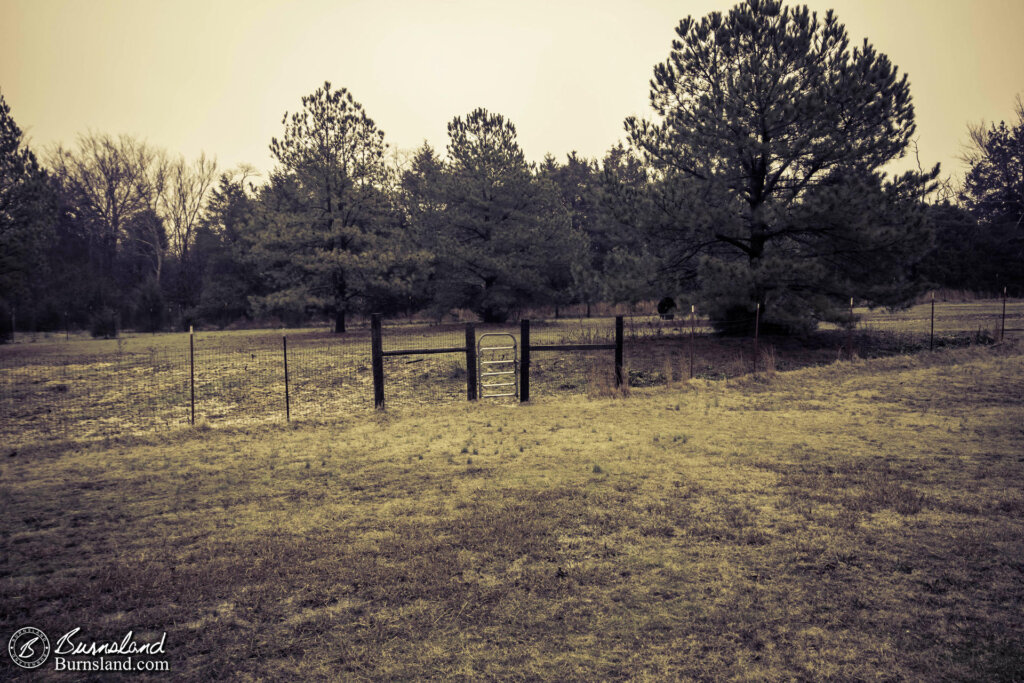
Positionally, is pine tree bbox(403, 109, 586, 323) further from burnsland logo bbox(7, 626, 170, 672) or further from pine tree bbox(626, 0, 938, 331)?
burnsland logo bbox(7, 626, 170, 672)

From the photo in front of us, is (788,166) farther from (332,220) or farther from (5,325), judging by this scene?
(5,325)

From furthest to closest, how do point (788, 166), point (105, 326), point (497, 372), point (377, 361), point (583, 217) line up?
point (583, 217)
point (105, 326)
point (788, 166)
point (497, 372)
point (377, 361)

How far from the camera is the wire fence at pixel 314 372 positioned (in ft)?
40.0

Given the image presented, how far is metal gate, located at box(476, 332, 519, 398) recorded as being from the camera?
12.4 m

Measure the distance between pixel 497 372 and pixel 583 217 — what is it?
136 ft

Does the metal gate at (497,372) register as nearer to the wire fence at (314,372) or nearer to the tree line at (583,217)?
the wire fence at (314,372)

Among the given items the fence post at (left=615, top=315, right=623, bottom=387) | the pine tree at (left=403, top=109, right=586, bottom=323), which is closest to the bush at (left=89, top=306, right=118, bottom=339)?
the pine tree at (left=403, top=109, right=586, bottom=323)

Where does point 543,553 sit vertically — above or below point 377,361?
below

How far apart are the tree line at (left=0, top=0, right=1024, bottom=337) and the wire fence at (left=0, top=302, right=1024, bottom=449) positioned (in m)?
1.91

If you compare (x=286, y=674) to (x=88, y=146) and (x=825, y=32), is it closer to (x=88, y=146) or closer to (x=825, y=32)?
(x=825, y=32)

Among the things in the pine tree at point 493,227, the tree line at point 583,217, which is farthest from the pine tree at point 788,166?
the pine tree at point 493,227

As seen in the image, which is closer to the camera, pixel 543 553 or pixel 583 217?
pixel 543 553

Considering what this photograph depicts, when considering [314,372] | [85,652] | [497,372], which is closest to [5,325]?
[314,372]

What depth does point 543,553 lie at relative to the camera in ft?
15.7
